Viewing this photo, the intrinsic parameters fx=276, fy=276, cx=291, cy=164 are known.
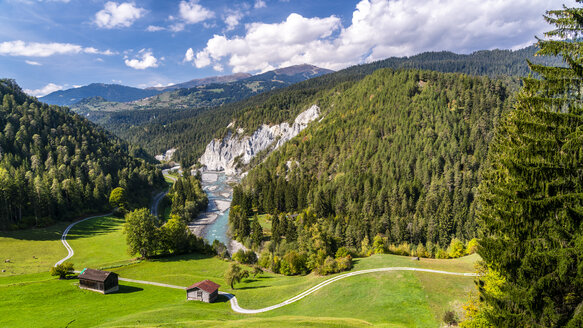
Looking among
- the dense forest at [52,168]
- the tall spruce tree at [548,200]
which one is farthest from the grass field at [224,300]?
the dense forest at [52,168]

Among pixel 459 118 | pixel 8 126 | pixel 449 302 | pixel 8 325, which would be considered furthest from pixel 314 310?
pixel 8 126

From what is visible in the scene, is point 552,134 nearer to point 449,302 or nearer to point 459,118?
point 449,302

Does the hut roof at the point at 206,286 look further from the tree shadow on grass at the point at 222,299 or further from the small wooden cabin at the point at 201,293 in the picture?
the tree shadow on grass at the point at 222,299

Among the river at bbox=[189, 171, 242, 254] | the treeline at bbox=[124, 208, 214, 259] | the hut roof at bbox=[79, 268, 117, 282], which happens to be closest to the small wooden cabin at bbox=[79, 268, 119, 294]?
the hut roof at bbox=[79, 268, 117, 282]

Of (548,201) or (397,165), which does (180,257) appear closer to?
(548,201)

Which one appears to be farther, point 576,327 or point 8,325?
point 8,325
